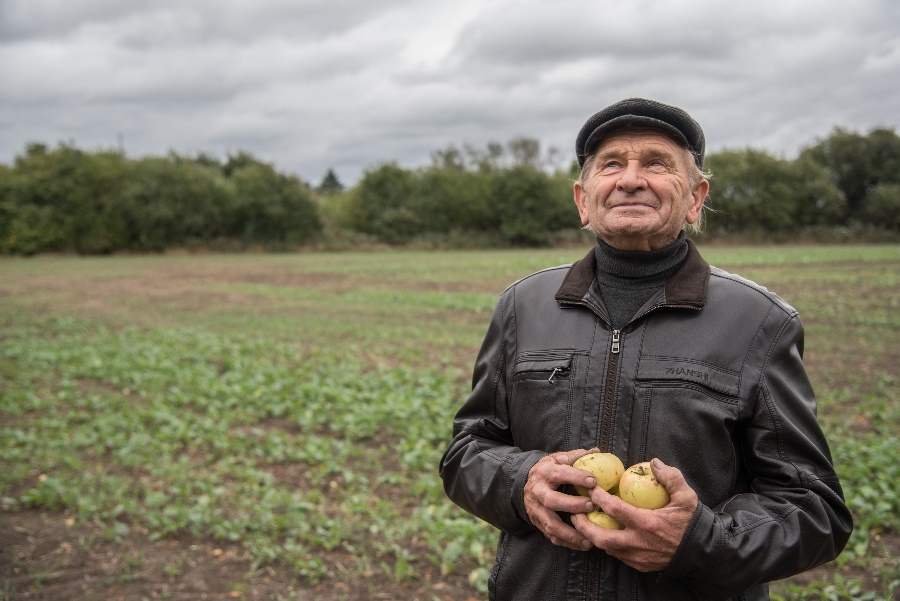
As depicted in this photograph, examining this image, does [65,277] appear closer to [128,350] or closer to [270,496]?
[128,350]

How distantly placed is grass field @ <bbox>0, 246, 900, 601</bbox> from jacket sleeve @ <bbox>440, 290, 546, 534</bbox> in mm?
2519

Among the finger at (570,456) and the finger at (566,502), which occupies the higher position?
the finger at (570,456)

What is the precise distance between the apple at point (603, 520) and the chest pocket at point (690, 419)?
0.74 feet

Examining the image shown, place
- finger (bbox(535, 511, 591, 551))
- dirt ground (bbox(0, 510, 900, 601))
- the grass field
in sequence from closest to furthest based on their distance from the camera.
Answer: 1. finger (bbox(535, 511, 591, 551))
2. dirt ground (bbox(0, 510, 900, 601))
3. the grass field

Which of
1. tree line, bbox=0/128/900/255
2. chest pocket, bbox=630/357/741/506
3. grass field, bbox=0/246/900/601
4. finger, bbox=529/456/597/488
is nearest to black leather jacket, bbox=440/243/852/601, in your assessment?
chest pocket, bbox=630/357/741/506

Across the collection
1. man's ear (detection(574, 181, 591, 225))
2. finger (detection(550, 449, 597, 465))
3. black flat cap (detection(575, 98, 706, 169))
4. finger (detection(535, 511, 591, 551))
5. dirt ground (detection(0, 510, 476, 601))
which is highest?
black flat cap (detection(575, 98, 706, 169))

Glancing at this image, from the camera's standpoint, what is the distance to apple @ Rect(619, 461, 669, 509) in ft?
5.82

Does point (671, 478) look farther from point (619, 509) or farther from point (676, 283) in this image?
point (676, 283)

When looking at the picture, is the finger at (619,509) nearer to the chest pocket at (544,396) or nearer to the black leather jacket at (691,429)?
the black leather jacket at (691,429)

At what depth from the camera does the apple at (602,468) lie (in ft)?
5.97

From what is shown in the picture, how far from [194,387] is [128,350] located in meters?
3.64

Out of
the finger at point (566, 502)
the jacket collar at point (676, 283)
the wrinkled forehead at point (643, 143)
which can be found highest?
the wrinkled forehead at point (643, 143)

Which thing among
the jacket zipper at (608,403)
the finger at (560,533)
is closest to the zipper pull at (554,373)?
the jacket zipper at (608,403)

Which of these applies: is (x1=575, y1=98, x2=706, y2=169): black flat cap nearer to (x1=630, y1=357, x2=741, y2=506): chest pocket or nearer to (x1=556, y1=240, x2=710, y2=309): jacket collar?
(x1=556, y1=240, x2=710, y2=309): jacket collar
